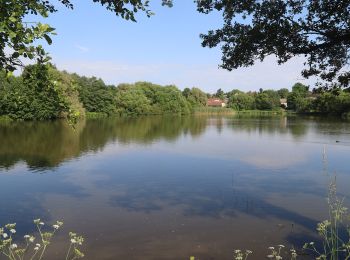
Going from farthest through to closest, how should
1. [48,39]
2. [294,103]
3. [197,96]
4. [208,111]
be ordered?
[294,103]
[197,96]
[208,111]
[48,39]

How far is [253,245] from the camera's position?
10.7 metres

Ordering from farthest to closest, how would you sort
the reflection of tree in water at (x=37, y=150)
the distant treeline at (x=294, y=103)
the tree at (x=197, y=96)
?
the tree at (x=197, y=96) < the distant treeline at (x=294, y=103) < the reflection of tree in water at (x=37, y=150)

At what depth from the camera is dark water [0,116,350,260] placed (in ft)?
35.9

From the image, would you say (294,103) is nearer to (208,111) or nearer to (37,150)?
A: (208,111)

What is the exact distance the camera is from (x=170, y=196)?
15844 millimetres

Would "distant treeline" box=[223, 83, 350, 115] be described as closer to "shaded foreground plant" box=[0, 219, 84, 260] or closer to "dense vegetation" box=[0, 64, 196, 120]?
"dense vegetation" box=[0, 64, 196, 120]

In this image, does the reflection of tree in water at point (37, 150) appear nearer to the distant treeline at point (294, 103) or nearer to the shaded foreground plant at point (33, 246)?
the shaded foreground plant at point (33, 246)

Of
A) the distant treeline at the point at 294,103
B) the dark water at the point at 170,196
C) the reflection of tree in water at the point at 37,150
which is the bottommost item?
the dark water at the point at 170,196

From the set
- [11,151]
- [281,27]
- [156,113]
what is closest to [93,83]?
[156,113]

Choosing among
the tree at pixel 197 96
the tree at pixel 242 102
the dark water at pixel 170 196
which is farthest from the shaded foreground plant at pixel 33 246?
the tree at pixel 242 102

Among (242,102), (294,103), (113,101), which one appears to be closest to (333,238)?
(113,101)

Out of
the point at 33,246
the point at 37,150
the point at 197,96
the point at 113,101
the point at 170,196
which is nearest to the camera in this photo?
the point at 33,246

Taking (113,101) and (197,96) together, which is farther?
(197,96)

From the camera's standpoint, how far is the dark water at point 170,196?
10.9 m
